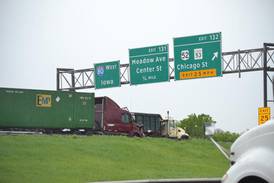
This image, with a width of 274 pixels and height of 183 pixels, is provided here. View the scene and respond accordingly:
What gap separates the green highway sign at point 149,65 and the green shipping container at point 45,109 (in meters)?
3.84

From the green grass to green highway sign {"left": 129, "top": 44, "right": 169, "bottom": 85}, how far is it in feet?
16.5

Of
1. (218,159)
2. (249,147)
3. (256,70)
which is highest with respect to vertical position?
(256,70)

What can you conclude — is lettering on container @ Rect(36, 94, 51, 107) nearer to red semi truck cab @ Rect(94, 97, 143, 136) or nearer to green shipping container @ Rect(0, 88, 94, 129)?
green shipping container @ Rect(0, 88, 94, 129)

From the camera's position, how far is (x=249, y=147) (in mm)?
6340

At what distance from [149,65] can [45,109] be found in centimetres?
800

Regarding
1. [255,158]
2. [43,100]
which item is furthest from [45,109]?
[255,158]

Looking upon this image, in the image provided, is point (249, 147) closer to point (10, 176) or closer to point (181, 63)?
point (10, 176)

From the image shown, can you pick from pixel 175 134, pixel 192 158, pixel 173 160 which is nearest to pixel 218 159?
pixel 192 158

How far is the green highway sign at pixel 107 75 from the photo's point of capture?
4431 cm

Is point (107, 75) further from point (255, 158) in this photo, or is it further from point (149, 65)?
point (255, 158)

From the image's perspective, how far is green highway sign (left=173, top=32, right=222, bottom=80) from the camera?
1564 inches

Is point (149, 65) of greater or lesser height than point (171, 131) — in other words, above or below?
above

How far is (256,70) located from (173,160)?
11124mm

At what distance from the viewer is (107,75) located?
Answer: 44656 millimetres
